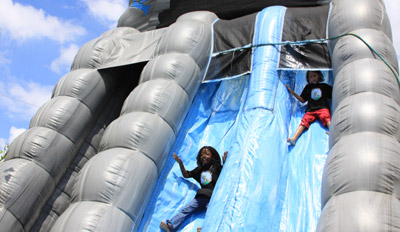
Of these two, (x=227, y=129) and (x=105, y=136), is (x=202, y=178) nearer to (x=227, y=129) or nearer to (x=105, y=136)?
(x=227, y=129)

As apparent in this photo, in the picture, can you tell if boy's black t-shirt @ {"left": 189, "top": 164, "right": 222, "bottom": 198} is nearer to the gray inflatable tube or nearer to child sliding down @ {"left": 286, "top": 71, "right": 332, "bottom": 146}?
the gray inflatable tube

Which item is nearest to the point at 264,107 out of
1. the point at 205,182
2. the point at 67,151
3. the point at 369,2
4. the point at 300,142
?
the point at 300,142

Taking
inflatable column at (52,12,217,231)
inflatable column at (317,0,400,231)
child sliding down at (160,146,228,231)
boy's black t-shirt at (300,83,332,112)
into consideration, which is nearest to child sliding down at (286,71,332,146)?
boy's black t-shirt at (300,83,332,112)

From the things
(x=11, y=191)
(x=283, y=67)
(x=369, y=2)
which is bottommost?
(x=11, y=191)

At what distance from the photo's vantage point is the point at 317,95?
3910 mm

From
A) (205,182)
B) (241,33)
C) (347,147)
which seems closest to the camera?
(347,147)

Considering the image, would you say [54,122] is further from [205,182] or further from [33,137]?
[205,182]

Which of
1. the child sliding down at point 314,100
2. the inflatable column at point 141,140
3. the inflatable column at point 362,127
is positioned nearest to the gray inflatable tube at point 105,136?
the inflatable column at point 141,140

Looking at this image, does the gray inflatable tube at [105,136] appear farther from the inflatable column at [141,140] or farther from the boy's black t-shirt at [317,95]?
the boy's black t-shirt at [317,95]

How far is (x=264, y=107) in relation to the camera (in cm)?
377

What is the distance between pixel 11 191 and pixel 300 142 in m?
2.98

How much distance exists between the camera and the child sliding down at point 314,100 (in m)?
3.75

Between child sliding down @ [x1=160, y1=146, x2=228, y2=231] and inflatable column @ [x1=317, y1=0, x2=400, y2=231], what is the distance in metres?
1.10

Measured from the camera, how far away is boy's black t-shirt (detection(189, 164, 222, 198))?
3522 millimetres
